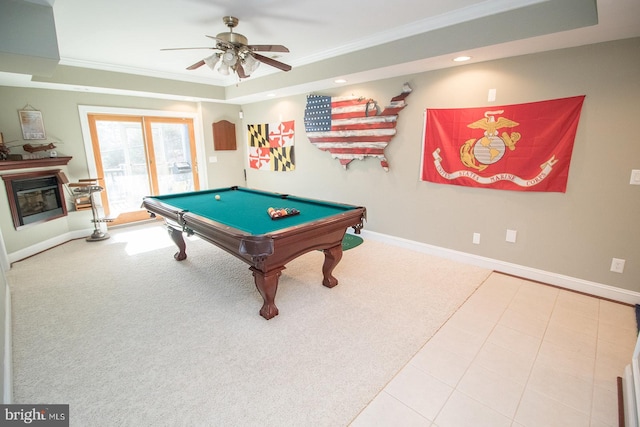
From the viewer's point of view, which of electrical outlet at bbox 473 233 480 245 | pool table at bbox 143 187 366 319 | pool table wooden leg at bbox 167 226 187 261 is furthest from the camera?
pool table wooden leg at bbox 167 226 187 261

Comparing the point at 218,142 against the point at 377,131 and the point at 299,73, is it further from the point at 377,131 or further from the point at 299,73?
the point at 377,131

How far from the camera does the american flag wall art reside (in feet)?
12.4

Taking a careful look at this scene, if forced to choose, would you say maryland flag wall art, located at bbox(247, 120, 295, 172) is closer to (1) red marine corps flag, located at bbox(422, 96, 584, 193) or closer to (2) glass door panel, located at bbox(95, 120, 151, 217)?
(2) glass door panel, located at bbox(95, 120, 151, 217)

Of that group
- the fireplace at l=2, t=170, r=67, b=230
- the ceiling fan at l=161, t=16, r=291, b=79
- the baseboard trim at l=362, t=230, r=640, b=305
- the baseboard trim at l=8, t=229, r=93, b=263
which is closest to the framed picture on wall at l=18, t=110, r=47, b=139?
the fireplace at l=2, t=170, r=67, b=230

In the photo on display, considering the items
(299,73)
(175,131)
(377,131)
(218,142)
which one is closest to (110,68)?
(175,131)

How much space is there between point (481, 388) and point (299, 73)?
4077 millimetres

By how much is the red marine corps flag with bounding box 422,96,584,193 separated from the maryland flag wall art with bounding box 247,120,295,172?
252 cm

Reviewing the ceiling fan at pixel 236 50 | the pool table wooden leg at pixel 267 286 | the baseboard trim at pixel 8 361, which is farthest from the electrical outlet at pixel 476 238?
the baseboard trim at pixel 8 361

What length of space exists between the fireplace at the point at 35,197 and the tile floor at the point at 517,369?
4.81 meters

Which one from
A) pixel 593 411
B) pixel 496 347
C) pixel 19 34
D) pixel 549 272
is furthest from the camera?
pixel 549 272

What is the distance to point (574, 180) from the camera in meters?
2.65

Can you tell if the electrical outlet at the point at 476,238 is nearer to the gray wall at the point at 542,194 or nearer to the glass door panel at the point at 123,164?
the gray wall at the point at 542,194

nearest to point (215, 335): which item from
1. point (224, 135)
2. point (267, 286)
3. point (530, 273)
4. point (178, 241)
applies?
point (267, 286)

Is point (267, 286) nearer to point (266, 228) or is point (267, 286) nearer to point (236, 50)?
point (266, 228)
